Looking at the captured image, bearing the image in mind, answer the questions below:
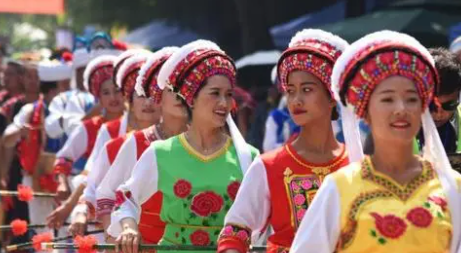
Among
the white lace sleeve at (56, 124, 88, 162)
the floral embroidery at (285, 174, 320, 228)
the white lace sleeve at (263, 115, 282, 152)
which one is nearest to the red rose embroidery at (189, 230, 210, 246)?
the floral embroidery at (285, 174, 320, 228)

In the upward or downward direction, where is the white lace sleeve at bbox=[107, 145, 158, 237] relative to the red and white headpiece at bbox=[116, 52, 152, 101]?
downward

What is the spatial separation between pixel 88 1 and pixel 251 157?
1025 inches

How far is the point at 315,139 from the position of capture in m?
6.92

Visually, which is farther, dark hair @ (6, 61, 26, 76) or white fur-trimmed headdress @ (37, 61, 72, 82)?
dark hair @ (6, 61, 26, 76)

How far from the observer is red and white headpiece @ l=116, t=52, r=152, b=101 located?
10.1 meters

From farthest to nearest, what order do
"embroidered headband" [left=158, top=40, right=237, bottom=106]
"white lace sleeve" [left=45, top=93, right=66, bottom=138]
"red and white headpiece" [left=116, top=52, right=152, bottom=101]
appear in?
"white lace sleeve" [left=45, top=93, right=66, bottom=138]
"red and white headpiece" [left=116, top=52, right=152, bottom=101]
"embroidered headband" [left=158, top=40, right=237, bottom=106]

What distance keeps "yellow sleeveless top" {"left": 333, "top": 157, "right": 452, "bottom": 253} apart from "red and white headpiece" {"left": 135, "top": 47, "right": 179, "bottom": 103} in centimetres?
331

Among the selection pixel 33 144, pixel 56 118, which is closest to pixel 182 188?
pixel 56 118

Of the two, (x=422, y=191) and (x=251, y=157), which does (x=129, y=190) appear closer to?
(x=251, y=157)

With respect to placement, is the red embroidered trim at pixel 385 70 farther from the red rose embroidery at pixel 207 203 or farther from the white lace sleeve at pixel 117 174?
the white lace sleeve at pixel 117 174

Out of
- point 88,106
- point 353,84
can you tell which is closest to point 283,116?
point 88,106

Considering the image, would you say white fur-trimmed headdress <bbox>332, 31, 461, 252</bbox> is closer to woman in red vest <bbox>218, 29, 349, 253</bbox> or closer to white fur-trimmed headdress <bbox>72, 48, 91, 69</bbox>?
woman in red vest <bbox>218, 29, 349, 253</bbox>

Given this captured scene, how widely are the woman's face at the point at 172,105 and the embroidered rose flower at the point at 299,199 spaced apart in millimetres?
2096

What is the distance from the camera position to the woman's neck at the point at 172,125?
29.0 feet
